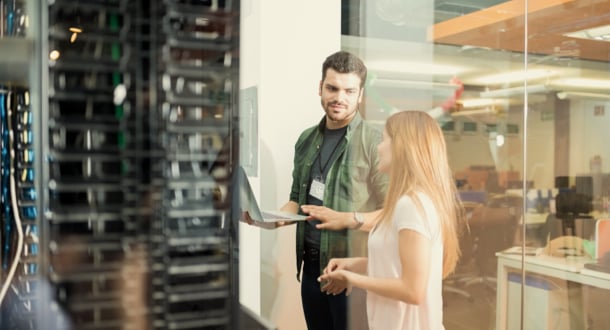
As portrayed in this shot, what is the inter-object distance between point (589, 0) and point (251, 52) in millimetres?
1152

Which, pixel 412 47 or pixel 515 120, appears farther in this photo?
pixel 515 120

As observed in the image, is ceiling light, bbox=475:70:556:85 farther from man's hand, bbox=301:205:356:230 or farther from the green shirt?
man's hand, bbox=301:205:356:230

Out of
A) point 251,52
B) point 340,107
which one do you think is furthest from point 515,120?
point 251,52

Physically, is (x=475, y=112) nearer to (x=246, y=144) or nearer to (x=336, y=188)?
(x=336, y=188)

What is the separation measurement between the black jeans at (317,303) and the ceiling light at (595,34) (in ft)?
3.68

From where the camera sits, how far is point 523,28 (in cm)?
154

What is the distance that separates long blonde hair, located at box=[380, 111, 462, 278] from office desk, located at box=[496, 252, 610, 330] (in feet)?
1.14

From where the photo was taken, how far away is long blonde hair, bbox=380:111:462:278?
1.18 m

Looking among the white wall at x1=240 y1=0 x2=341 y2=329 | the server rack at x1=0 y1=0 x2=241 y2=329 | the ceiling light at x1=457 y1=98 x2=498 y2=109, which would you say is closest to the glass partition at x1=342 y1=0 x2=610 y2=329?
the ceiling light at x1=457 y1=98 x2=498 y2=109

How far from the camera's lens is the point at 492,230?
1.50m

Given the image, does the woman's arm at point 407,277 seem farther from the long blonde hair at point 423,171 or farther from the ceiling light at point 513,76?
A: the ceiling light at point 513,76

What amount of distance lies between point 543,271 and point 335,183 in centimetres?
90

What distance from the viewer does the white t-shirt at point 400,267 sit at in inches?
46.0

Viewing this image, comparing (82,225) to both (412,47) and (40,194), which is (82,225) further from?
(412,47)
